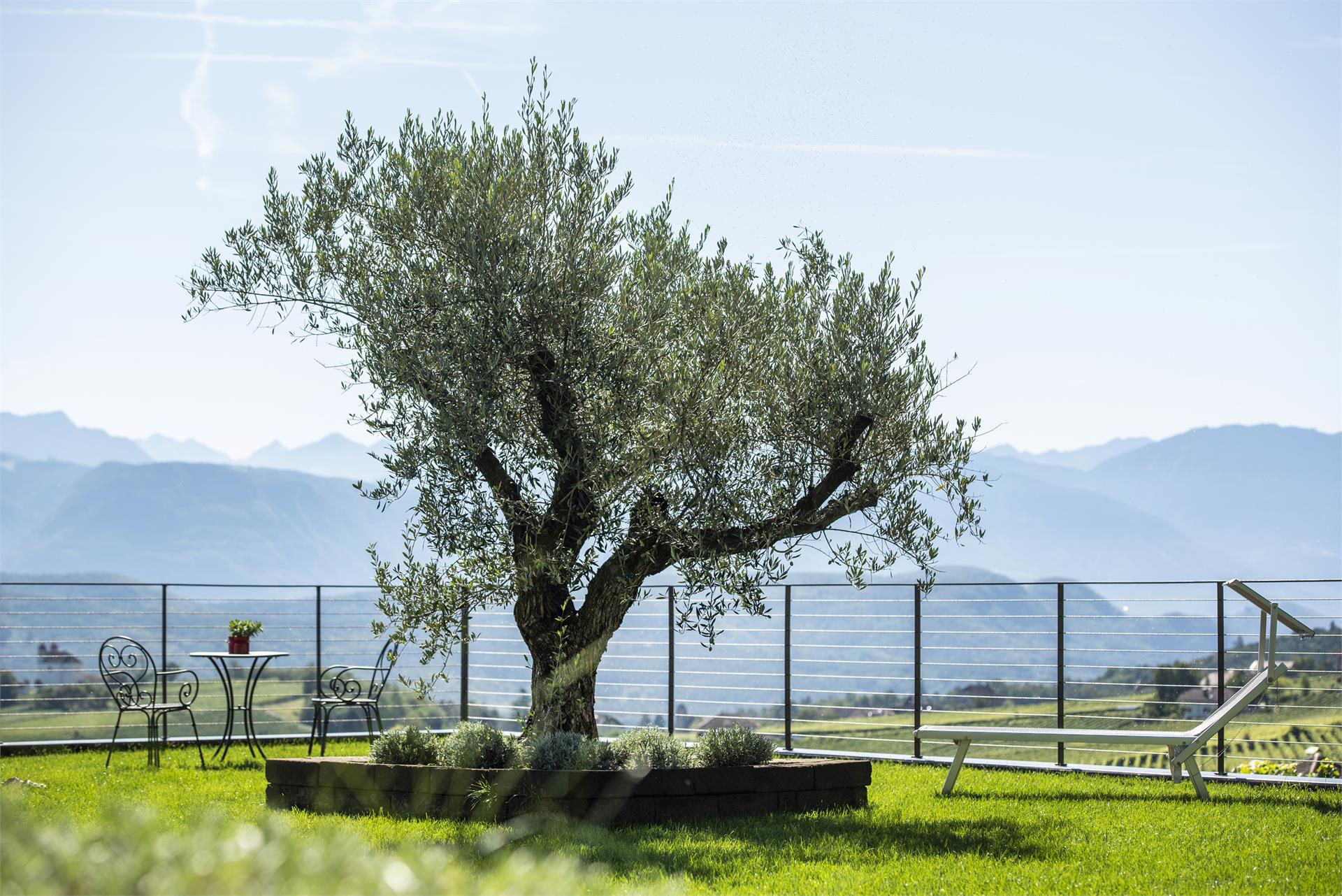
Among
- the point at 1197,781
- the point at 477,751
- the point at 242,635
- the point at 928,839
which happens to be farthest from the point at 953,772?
the point at 242,635

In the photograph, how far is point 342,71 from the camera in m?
9.30

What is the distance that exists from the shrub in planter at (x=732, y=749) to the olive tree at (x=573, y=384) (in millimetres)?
823

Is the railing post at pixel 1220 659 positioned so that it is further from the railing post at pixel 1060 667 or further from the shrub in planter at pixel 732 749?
the shrub in planter at pixel 732 749

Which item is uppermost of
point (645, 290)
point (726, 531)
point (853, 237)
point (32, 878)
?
point (853, 237)

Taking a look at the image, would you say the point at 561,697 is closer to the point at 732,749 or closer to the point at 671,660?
the point at 732,749

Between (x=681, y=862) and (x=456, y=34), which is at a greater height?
(x=456, y=34)

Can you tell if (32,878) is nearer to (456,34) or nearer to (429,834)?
(429,834)

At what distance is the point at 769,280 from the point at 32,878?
21.0 feet

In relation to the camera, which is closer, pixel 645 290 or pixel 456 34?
pixel 645 290

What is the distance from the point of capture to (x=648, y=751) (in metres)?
7.45

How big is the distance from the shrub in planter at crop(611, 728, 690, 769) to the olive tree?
57cm

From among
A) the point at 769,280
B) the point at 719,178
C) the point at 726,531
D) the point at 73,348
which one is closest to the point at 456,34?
the point at 719,178

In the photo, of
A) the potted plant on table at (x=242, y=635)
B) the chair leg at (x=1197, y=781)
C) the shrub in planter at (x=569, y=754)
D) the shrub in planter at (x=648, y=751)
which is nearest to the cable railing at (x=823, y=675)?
the chair leg at (x=1197, y=781)

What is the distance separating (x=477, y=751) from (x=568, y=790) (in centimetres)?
78
